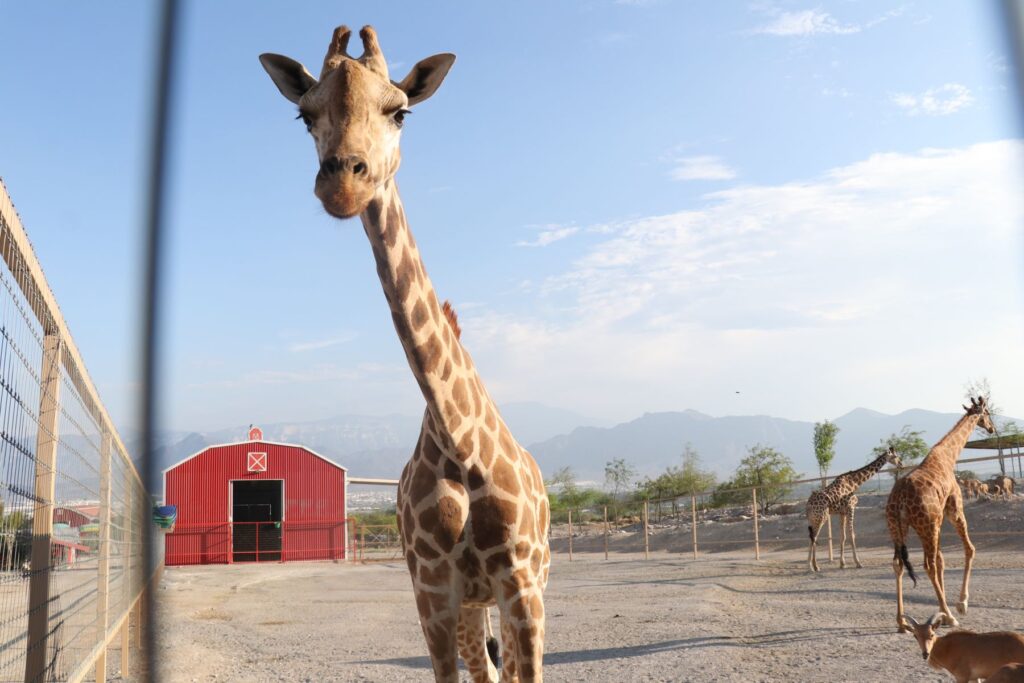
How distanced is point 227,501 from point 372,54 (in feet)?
94.7

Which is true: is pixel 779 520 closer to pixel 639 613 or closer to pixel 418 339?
pixel 639 613

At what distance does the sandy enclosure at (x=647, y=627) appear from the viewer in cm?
702

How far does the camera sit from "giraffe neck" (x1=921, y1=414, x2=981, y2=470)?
9680 millimetres

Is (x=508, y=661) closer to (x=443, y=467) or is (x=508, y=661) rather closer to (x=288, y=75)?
(x=443, y=467)

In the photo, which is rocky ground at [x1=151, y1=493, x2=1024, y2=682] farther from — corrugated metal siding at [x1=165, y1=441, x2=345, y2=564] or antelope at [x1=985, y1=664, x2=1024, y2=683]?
corrugated metal siding at [x1=165, y1=441, x2=345, y2=564]

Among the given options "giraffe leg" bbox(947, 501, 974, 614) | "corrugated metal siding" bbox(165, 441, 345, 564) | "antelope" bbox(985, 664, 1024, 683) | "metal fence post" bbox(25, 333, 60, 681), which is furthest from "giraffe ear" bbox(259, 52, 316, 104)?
"corrugated metal siding" bbox(165, 441, 345, 564)

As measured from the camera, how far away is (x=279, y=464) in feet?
102

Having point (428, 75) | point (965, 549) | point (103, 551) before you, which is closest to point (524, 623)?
point (428, 75)

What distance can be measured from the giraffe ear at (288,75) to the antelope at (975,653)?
498 cm

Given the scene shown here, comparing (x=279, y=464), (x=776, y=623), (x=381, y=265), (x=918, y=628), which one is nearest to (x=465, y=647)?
(x=381, y=265)

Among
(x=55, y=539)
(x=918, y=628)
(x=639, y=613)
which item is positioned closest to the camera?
(x=55, y=539)

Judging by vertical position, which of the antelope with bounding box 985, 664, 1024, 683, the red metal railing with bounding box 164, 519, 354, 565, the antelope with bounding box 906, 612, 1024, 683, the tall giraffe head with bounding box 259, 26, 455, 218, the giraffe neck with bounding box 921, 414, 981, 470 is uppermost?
the tall giraffe head with bounding box 259, 26, 455, 218

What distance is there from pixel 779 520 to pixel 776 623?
871 inches

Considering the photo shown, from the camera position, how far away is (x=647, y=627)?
927cm
